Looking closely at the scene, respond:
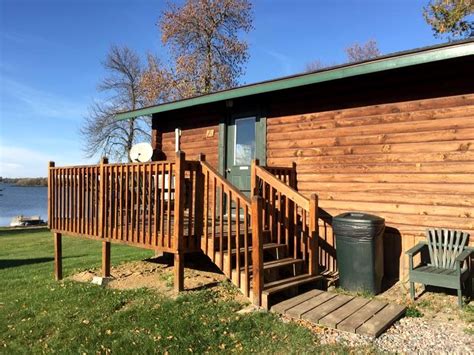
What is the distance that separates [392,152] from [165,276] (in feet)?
12.8

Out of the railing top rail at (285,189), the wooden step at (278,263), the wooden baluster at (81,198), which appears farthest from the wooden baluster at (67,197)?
the wooden step at (278,263)

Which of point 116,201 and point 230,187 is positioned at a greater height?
point 230,187

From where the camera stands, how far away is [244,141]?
7.80m

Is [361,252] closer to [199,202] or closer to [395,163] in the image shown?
[395,163]

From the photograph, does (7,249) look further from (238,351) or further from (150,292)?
(238,351)

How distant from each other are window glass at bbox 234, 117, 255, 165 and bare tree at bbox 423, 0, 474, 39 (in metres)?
12.6

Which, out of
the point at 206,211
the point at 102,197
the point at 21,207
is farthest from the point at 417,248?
the point at 21,207

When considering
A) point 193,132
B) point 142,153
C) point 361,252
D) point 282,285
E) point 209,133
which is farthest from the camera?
point 142,153

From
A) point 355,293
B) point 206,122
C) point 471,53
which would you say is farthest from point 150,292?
point 471,53

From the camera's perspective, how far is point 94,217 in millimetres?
6730

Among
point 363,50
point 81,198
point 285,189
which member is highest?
point 363,50

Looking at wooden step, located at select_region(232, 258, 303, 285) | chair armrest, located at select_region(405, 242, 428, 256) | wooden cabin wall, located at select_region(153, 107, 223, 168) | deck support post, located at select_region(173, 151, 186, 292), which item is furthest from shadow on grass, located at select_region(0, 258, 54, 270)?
chair armrest, located at select_region(405, 242, 428, 256)

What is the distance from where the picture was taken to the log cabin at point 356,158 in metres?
5.20

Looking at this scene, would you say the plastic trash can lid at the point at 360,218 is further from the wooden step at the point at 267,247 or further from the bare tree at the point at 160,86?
the bare tree at the point at 160,86
